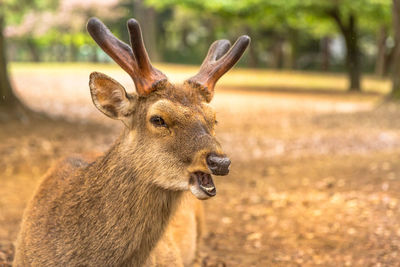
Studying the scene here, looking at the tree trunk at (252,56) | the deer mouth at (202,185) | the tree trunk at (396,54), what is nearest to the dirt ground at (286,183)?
the tree trunk at (396,54)

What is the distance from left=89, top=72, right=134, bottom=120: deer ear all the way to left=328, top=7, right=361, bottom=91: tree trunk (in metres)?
20.5

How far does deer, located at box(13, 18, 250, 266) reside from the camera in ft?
10.4

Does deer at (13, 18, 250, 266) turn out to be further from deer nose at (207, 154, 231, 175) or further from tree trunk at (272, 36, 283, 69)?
tree trunk at (272, 36, 283, 69)

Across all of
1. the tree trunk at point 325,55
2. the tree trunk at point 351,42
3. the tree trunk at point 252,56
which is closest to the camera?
the tree trunk at point 351,42

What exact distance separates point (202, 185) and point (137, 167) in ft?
1.59

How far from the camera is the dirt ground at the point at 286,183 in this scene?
5.55 metres

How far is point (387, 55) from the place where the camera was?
38.5 m

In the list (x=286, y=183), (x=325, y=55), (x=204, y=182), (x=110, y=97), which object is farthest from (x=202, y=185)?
(x=325, y=55)

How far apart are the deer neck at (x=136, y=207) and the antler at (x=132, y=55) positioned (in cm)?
46

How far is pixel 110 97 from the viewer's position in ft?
10.9

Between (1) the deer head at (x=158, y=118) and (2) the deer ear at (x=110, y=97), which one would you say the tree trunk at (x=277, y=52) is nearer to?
(1) the deer head at (x=158, y=118)

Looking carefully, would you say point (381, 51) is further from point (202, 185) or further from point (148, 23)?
point (202, 185)

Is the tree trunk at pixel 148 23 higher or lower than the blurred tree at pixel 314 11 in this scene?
lower

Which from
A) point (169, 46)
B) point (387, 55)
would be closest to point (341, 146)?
point (387, 55)
